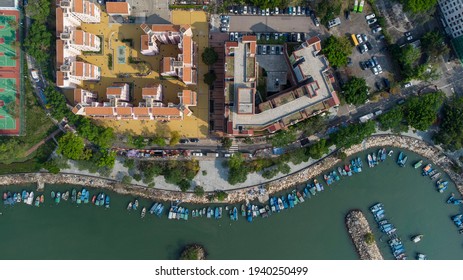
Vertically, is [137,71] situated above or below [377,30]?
below

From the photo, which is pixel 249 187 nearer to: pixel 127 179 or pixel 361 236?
pixel 127 179

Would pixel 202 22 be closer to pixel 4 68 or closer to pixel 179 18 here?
pixel 179 18

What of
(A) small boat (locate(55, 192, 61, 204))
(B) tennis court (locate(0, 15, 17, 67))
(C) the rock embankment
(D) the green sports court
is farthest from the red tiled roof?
(C) the rock embankment

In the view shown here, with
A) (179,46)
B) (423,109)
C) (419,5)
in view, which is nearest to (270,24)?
(179,46)

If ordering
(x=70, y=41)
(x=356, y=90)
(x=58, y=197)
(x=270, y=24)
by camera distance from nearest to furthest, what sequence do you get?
(x=70, y=41) → (x=356, y=90) → (x=270, y=24) → (x=58, y=197)

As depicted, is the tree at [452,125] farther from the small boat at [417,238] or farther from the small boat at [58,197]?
the small boat at [58,197]

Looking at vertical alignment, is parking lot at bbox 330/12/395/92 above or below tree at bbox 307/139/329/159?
above

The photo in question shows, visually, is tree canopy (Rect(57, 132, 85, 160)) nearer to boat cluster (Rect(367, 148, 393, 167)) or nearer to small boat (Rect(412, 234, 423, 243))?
boat cluster (Rect(367, 148, 393, 167))
